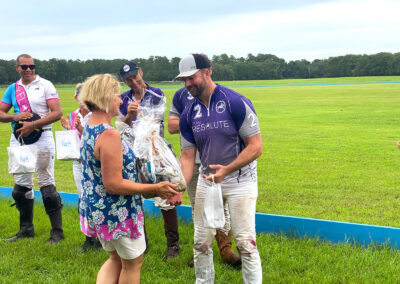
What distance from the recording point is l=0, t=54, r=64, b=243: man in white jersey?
5762 mm

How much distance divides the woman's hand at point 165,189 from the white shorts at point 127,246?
1.25ft

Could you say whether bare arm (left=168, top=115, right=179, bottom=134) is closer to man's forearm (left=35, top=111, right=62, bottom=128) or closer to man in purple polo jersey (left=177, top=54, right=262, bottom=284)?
man in purple polo jersey (left=177, top=54, right=262, bottom=284)

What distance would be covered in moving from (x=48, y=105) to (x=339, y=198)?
196 inches

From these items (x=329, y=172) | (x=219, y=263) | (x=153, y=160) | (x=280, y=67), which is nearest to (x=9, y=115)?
(x=153, y=160)

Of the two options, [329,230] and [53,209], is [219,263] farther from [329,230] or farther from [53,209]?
[53,209]

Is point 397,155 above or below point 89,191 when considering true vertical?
below

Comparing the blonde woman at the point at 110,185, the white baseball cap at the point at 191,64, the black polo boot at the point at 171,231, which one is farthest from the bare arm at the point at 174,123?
the blonde woman at the point at 110,185

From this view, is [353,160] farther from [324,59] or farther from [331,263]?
[324,59]

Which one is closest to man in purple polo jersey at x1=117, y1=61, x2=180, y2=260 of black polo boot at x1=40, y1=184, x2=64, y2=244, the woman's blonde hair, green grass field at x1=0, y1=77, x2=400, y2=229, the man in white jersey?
the man in white jersey

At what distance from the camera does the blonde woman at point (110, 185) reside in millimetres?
3154

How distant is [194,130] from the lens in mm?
4059

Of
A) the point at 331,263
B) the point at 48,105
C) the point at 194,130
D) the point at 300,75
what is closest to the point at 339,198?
the point at 331,263

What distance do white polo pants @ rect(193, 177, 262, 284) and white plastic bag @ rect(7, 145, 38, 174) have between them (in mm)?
2542

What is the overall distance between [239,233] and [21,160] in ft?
10.2
